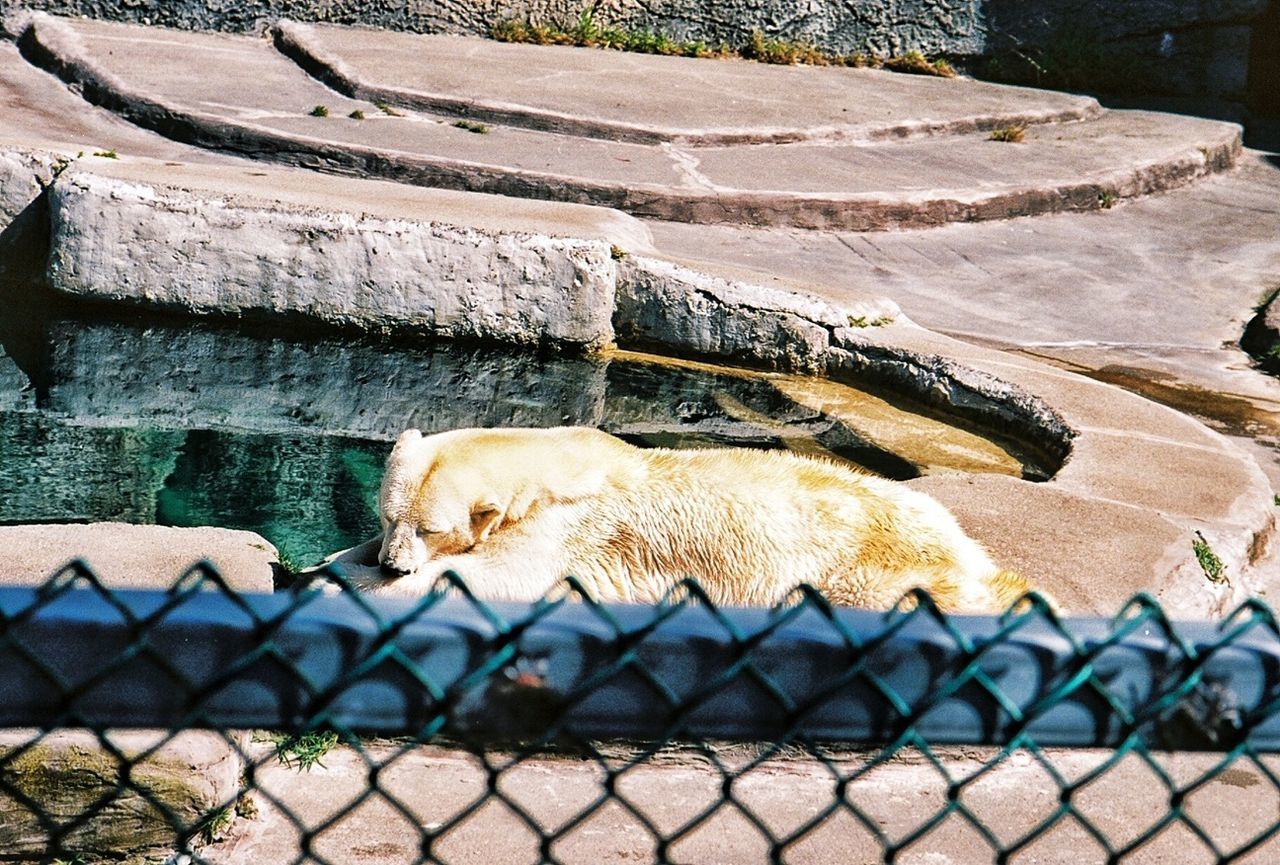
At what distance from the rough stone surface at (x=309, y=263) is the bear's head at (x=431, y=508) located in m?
2.49

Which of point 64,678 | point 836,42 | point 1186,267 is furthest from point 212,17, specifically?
point 64,678

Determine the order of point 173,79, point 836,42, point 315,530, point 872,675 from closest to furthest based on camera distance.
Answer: point 872,675, point 315,530, point 173,79, point 836,42

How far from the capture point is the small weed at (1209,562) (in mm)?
3734

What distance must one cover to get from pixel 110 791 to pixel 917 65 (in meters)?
10.6

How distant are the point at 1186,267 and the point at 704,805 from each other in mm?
6476

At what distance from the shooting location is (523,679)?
1.44 m

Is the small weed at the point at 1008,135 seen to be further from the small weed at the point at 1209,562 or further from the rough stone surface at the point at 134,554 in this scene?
the rough stone surface at the point at 134,554

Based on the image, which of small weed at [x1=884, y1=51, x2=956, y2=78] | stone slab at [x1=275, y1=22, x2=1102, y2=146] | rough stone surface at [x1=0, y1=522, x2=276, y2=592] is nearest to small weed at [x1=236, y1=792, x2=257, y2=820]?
rough stone surface at [x1=0, y1=522, x2=276, y2=592]

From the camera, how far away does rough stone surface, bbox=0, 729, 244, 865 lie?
102 inches

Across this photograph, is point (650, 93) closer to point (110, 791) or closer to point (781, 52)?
point (781, 52)

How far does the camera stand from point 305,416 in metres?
5.38

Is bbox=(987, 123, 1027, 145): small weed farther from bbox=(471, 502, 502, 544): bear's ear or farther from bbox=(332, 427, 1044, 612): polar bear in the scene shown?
bbox=(471, 502, 502, 544): bear's ear

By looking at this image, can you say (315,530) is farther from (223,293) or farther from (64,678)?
(64,678)

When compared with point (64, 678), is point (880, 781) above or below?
below
